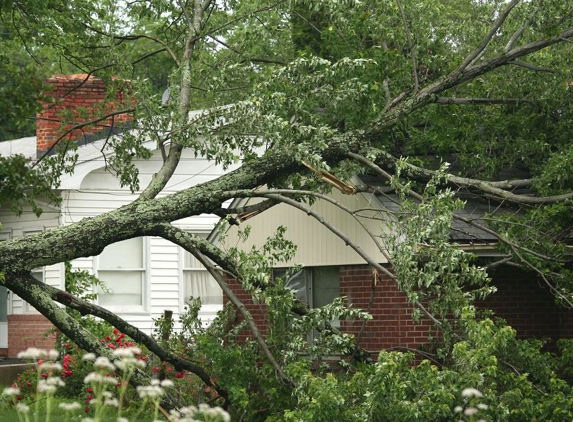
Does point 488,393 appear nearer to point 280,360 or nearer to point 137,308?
point 280,360

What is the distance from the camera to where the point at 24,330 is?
21188 millimetres

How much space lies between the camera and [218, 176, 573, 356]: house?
13039 mm

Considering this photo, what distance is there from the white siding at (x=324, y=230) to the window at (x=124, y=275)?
5.26 metres

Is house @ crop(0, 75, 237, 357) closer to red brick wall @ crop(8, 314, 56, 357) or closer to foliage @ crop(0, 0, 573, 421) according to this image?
red brick wall @ crop(8, 314, 56, 357)

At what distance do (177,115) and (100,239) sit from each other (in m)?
1.83

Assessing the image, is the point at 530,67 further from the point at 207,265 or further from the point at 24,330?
A: the point at 24,330

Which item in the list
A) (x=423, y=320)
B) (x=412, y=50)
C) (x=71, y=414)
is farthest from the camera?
(x=71, y=414)

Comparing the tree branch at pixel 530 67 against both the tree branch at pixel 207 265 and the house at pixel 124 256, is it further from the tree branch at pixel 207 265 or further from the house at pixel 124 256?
the house at pixel 124 256

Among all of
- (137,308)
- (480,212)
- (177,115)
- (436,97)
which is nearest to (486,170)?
(480,212)

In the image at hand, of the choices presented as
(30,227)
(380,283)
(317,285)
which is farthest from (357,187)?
(30,227)

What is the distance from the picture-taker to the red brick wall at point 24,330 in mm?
20812

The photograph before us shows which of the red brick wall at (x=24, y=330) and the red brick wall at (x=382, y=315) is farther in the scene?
the red brick wall at (x=24, y=330)

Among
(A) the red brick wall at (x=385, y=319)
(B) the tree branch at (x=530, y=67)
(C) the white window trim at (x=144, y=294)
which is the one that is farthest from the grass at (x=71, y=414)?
(B) the tree branch at (x=530, y=67)

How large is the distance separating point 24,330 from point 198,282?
3.66m
